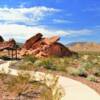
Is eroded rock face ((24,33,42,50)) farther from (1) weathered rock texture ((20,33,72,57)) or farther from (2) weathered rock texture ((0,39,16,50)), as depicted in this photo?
(2) weathered rock texture ((0,39,16,50))

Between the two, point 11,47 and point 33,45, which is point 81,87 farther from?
point 33,45

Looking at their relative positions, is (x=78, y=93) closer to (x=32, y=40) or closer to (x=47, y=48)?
(x=47, y=48)

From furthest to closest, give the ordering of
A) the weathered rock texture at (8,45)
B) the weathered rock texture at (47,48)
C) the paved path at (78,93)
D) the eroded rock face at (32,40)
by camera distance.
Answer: the eroded rock face at (32,40)
the weathered rock texture at (47,48)
the weathered rock texture at (8,45)
the paved path at (78,93)

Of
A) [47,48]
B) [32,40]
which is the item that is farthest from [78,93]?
[32,40]

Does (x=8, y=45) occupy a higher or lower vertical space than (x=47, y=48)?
higher

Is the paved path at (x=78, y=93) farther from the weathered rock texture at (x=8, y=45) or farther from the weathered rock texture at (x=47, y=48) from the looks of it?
the weathered rock texture at (x=47, y=48)

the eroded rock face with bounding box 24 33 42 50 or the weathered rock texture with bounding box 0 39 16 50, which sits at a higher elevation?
the eroded rock face with bounding box 24 33 42 50

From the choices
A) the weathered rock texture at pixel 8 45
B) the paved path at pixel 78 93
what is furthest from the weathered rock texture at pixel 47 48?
the paved path at pixel 78 93

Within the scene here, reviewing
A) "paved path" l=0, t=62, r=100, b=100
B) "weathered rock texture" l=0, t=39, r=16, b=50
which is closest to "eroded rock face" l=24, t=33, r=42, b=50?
"weathered rock texture" l=0, t=39, r=16, b=50

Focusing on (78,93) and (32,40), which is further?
(32,40)

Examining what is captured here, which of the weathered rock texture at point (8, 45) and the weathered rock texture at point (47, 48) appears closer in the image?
the weathered rock texture at point (8, 45)

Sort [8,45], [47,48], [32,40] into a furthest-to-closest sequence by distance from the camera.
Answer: [32,40] → [47,48] → [8,45]

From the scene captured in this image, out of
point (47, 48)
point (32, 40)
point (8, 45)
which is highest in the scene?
point (32, 40)

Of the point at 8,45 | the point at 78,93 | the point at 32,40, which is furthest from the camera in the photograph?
the point at 32,40
